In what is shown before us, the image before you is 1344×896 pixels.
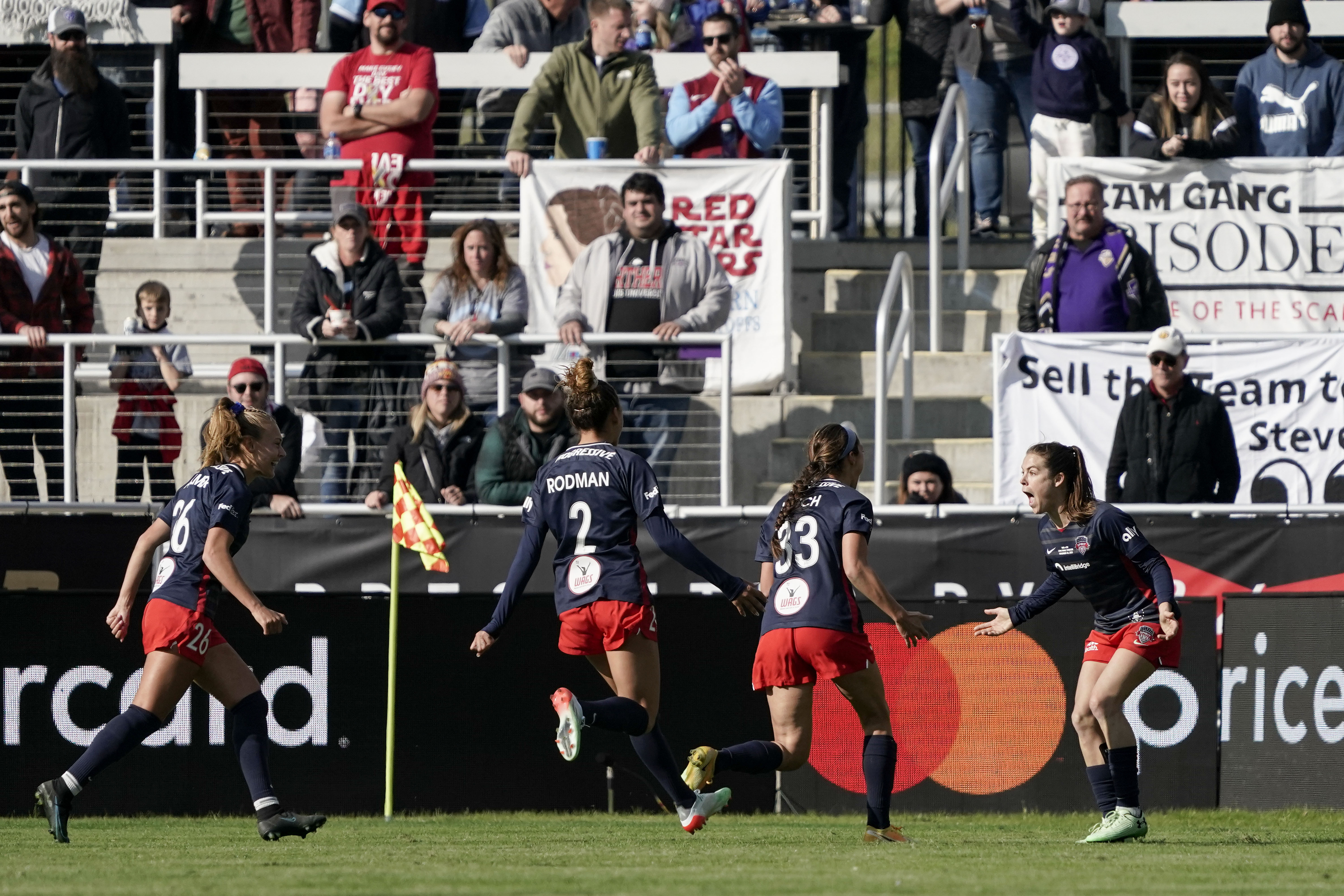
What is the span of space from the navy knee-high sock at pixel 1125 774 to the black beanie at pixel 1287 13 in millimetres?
8027

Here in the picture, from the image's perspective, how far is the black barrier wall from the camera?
10766 millimetres

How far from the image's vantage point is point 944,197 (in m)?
15.5

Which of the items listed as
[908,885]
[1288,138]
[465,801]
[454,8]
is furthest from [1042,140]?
[908,885]

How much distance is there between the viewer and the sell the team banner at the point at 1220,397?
13180 mm

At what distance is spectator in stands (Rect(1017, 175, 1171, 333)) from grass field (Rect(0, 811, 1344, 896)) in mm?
3966

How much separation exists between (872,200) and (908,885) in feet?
37.2

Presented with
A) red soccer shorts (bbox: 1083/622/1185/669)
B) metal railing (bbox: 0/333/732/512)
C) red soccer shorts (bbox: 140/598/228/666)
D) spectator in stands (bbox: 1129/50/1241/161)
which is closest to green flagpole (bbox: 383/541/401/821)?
red soccer shorts (bbox: 140/598/228/666)

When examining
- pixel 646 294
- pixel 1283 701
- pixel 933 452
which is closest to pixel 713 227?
pixel 646 294

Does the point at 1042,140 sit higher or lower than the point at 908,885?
higher

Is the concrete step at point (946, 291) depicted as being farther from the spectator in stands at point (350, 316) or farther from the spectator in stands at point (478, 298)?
the spectator in stands at point (350, 316)

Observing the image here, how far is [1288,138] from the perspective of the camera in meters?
15.3

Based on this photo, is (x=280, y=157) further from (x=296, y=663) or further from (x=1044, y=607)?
(x=1044, y=607)

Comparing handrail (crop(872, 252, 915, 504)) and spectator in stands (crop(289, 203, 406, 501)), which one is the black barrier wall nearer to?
handrail (crop(872, 252, 915, 504))

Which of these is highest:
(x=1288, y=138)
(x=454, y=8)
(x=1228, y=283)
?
(x=454, y=8)
